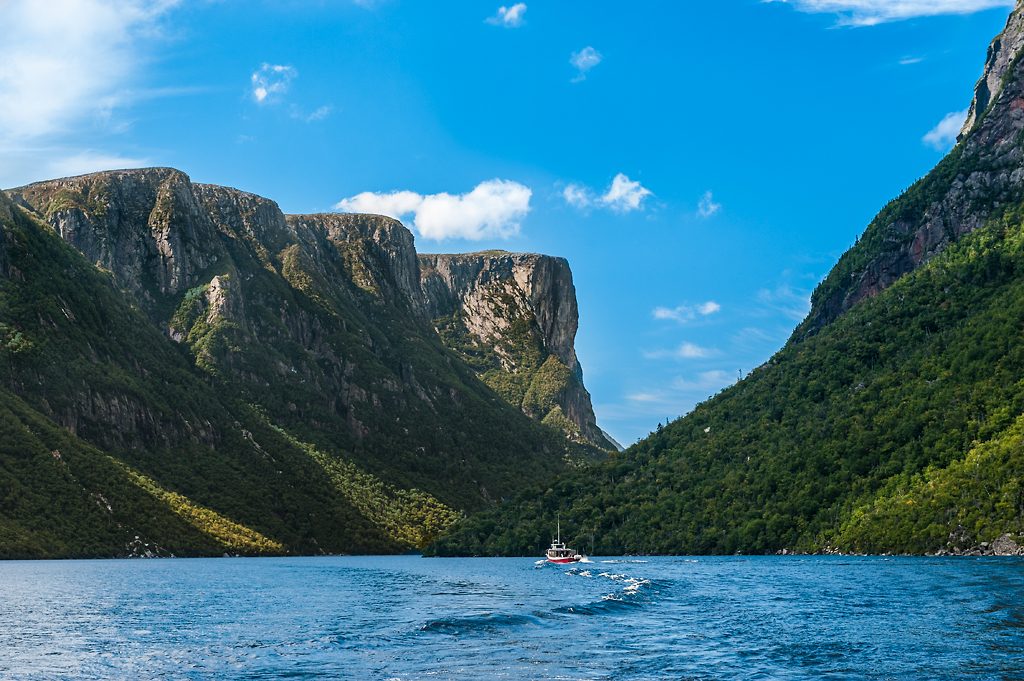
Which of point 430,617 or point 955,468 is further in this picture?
point 955,468

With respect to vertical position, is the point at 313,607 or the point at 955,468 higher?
the point at 955,468

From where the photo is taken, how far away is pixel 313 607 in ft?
328

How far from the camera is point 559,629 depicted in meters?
71.5

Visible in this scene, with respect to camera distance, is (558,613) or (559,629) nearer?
(559,629)

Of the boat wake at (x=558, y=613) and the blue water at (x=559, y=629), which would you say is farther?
the boat wake at (x=558, y=613)

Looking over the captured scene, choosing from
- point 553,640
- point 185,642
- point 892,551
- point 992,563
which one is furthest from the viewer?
point 892,551

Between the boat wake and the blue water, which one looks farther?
the boat wake

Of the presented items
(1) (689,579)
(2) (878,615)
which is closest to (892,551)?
(1) (689,579)

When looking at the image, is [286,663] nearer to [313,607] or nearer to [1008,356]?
[313,607]

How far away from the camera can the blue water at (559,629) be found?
53.7 meters

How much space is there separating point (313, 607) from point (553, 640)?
43465mm

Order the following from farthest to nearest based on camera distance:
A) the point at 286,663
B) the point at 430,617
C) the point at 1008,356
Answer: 1. the point at 1008,356
2. the point at 430,617
3. the point at 286,663

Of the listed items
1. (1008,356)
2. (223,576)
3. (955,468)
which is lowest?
(223,576)

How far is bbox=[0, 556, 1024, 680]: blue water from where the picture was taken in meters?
53.7
